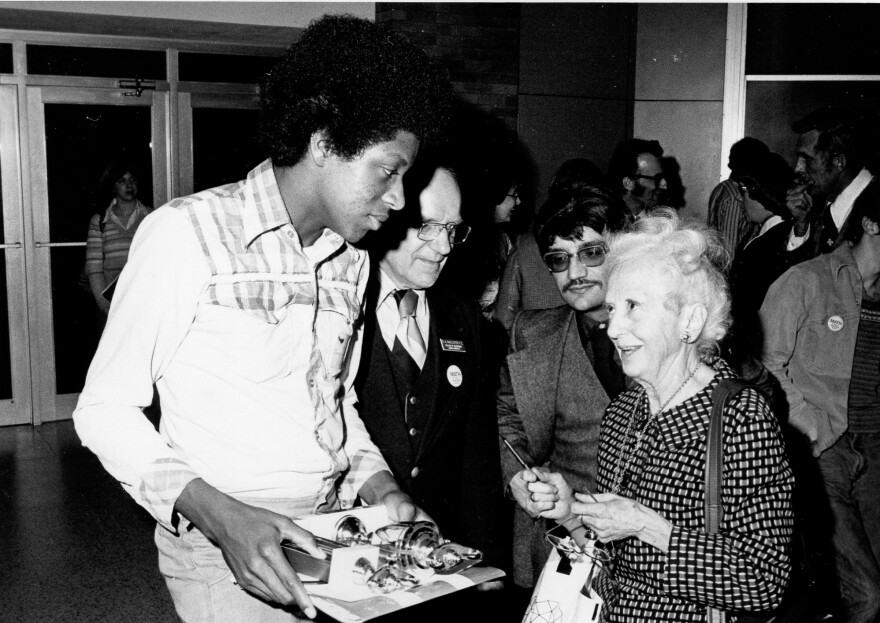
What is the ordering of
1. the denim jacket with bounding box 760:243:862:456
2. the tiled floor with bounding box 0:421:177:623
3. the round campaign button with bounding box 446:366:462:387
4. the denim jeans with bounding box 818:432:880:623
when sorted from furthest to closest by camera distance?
the tiled floor with bounding box 0:421:177:623, the denim jacket with bounding box 760:243:862:456, the denim jeans with bounding box 818:432:880:623, the round campaign button with bounding box 446:366:462:387

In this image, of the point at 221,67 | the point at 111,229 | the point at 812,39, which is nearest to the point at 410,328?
the point at 111,229

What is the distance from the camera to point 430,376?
2619 mm

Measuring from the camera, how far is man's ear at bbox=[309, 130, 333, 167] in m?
1.89

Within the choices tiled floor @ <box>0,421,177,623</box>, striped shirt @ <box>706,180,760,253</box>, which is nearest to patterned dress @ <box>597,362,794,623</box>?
tiled floor @ <box>0,421,177,623</box>

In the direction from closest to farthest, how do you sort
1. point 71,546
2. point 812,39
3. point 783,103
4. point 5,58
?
point 71,546 < point 5,58 < point 812,39 < point 783,103

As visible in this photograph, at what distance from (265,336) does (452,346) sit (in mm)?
989

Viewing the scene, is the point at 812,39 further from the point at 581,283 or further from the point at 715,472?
the point at 715,472

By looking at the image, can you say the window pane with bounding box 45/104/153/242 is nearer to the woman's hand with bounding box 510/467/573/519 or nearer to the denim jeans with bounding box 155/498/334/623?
the woman's hand with bounding box 510/467/573/519

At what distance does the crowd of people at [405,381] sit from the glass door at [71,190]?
5956mm

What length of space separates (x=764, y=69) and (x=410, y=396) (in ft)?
24.2

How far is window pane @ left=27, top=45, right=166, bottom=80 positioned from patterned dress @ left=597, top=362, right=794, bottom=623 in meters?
7.32

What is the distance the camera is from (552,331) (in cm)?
292

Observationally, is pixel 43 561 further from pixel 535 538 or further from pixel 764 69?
pixel 764 69

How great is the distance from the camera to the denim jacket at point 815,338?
3.91 metres
